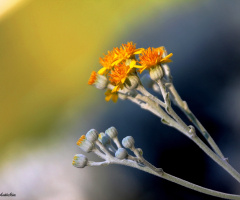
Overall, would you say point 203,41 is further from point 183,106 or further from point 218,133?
point 183,106

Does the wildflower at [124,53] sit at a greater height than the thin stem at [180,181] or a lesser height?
greater

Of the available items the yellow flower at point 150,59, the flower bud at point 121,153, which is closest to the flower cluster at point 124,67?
the yellow flower at point 150,59

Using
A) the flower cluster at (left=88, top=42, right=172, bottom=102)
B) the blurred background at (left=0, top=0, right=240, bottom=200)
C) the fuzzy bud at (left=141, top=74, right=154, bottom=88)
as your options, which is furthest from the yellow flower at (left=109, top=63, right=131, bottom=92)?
the blurred background at (left=0, top=0, right=240, bottom=200)

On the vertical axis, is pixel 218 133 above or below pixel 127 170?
above

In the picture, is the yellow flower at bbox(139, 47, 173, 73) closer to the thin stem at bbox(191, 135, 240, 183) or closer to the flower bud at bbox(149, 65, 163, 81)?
the flower bud at bbox(149, 65, 163, 81)

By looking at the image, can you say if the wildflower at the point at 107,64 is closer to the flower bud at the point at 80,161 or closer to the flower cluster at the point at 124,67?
the flower cluster at the point at 124,67

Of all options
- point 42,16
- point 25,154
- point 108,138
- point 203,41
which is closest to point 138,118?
point 203,41

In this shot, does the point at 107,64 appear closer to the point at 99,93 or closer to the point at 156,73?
the point at 156,73
